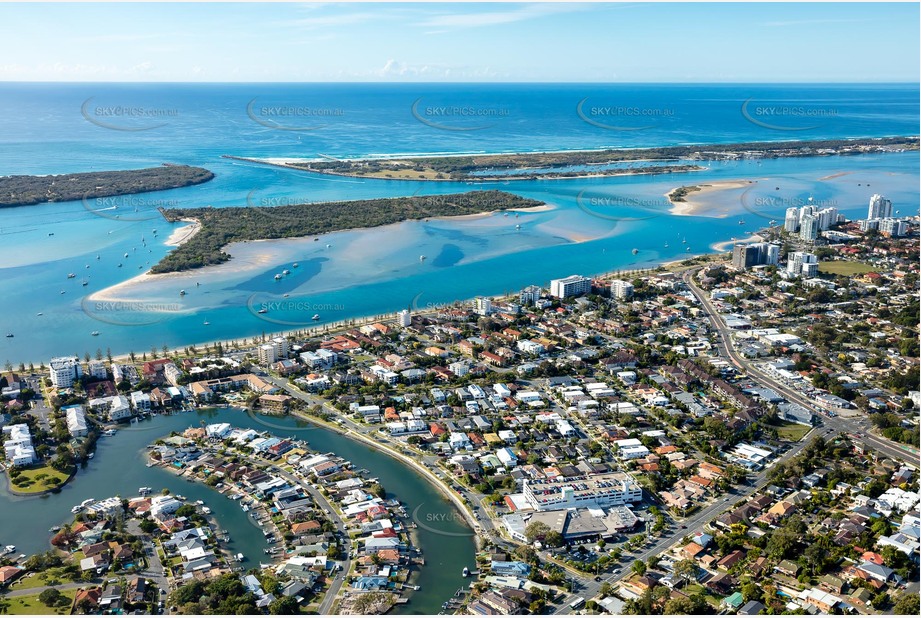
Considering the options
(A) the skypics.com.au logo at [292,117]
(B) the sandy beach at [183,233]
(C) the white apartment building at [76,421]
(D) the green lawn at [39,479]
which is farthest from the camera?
(A) the skypics.com.au logo at [292,117]

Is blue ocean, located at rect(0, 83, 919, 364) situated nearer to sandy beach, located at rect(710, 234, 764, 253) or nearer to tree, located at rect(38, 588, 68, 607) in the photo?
sandy beach, located at rect(710, 234, 764, 253)

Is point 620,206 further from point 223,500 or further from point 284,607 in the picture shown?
point 284,607

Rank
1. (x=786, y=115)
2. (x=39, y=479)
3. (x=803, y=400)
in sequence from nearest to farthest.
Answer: (x=39, y=479)
(x=803, y=400)
(x=786, y=115)

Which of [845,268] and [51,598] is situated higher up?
[845,268]

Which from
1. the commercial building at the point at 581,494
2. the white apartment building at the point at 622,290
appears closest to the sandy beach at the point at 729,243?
the white apartment building at the point at 622,290

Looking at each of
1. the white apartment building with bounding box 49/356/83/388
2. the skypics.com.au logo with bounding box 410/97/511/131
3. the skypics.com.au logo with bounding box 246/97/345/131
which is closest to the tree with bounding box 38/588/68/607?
the white apartment building with bounding box 49/356/83/388

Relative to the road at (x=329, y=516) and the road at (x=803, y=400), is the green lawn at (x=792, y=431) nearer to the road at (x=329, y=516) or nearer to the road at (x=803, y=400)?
the road at (x=803, y=400)

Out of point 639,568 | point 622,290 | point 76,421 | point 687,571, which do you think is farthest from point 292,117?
point 687,571
